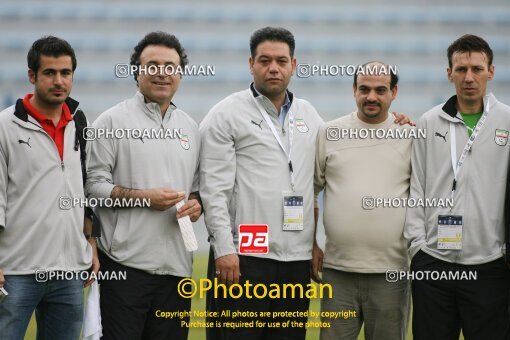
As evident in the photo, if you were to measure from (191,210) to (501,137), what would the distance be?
1.57 meters

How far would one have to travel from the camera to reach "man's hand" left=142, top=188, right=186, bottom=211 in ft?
11.7

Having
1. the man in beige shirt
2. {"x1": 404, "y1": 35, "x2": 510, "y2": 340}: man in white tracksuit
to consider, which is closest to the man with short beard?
the man in beige shirt

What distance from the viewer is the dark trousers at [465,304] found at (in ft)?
11.9

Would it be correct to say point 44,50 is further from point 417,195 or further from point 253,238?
point 417,195

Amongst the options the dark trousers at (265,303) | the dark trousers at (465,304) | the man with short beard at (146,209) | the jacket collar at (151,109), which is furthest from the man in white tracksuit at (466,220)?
the jacket collar at (151,109)

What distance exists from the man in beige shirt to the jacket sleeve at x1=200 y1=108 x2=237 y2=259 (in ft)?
1.64

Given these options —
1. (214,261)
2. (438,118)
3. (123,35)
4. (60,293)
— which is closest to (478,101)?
(438,118)

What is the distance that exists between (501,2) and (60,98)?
6615 cm

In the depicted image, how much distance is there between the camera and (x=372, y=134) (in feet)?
12.8

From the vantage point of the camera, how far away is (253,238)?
3.77 m

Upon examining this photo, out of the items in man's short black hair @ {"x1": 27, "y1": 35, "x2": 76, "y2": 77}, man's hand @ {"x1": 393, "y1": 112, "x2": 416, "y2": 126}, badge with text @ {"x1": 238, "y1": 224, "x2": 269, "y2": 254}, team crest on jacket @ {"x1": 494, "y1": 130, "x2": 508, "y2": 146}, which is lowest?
badge with text @ {"x1": 238, "y1": 224, "x2": 269, "y2": 254}

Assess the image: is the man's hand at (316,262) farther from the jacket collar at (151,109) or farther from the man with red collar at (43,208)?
the man with red collar at (43,208)

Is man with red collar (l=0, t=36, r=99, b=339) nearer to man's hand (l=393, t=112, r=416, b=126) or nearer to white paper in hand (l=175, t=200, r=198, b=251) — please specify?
white paper in hand (l=175, t=200, r=198, b=251)

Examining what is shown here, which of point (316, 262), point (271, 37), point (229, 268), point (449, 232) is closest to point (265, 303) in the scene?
point (229, 268)
